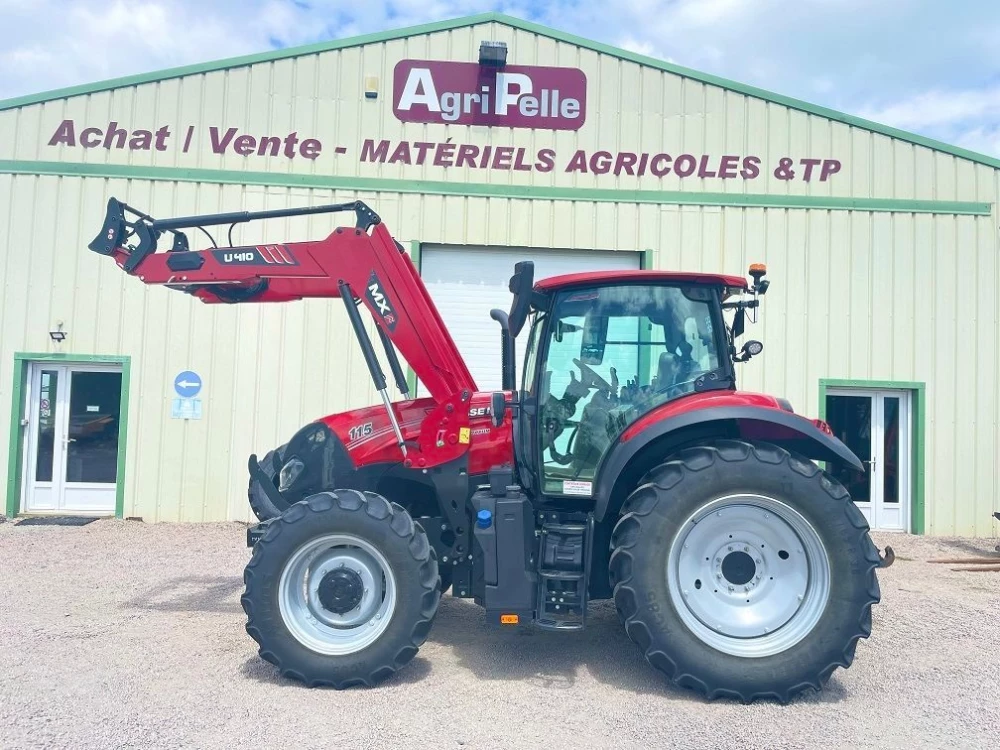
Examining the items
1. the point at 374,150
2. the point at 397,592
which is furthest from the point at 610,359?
the point at 374,150

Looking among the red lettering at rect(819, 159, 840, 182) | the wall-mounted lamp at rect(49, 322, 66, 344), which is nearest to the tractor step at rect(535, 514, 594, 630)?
the red lettering at rect(819, 159, 840, 182)

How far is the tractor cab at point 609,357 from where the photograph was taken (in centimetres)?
462

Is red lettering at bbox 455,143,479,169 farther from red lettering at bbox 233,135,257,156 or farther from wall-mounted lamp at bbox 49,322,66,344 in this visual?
wall-mounted lamp at bbox 49,322,66,344

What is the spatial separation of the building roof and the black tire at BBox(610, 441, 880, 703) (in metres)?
7.95

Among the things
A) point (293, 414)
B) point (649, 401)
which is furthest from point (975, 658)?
point (293, 414)

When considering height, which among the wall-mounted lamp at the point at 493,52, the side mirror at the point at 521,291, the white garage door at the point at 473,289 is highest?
the wall-mounted lamp at the point at 493,52

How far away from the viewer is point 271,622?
171 inches

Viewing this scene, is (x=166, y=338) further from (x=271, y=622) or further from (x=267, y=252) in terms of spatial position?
(x=271, y=622)

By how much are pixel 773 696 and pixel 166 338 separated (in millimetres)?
8803

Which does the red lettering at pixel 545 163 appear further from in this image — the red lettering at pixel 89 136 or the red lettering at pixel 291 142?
the red lettering at pixel 89 136

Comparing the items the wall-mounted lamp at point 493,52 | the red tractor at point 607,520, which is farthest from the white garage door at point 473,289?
the red tractor at point 607,520

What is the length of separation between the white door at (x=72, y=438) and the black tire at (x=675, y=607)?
8.56m

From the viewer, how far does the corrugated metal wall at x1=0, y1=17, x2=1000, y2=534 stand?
33.3 feet

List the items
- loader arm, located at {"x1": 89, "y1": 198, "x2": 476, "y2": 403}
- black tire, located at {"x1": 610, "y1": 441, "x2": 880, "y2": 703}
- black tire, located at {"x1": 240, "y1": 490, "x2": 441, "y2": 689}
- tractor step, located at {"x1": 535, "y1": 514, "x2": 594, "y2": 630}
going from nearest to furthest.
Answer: black tire, located at {"x1": 610, "y1": 441, "x2": 880, "y2": 703} < black tire, located at {"x1": 240, "y1": 490, "x2": 441, "y2": 689} < tractor step, located at {"x1": 535, "y1": 514, "x2": 594, "y2": 630} < loader arm, located at {"x1": 89, "y1": 198, "x2": 476, "y2": 403}
